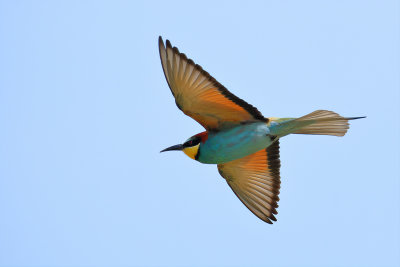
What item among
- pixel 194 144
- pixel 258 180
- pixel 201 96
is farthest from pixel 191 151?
pixel 258 180

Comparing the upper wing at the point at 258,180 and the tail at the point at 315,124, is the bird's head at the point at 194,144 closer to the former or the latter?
the tail at the point at 315,124

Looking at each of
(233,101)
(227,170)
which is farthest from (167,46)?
(227,170)

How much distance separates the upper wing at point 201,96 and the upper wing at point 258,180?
0.79 m

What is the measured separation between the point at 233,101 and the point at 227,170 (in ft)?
3.71

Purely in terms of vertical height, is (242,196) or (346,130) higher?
(346,130)

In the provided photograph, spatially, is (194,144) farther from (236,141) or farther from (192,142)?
(236,141)

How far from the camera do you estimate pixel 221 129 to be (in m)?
5.64

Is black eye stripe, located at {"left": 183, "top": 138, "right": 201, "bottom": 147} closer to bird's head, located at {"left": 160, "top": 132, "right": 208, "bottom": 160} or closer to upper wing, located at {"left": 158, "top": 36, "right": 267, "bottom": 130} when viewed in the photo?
bird's head, located at {"left": 160, "top": 132, "right": 208, "bottom": 160}

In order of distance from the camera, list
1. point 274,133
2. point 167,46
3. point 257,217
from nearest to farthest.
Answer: point 167,46 < point 274,133 < point 257,217

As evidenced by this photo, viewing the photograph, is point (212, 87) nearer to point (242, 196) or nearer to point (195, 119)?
point (195, 119)

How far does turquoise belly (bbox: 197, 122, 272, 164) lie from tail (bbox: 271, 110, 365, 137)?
0.12 metres

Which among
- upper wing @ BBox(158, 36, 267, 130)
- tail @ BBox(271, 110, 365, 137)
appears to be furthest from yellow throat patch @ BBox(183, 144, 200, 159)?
tail @ BBox(271, 110, 365, 137)

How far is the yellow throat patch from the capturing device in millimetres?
5633

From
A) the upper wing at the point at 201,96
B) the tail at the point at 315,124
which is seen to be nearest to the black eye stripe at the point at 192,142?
the upper wing at the point at 201,96
